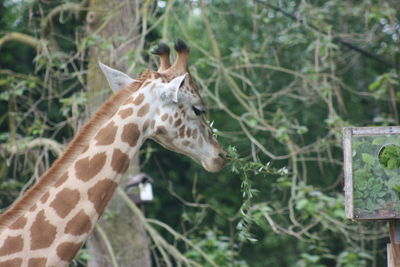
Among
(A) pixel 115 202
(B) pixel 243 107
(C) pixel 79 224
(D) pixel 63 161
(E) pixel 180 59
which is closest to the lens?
(C) pixel 79 224

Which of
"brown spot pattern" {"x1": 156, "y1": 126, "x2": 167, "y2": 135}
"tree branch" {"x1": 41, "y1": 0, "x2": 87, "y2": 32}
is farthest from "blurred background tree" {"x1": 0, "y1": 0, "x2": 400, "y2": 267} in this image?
"brown spot pattern" {"x1": 156, "y1": 126, "x2": 167, "y2": 135}

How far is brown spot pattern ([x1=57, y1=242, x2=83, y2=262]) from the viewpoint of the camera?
3.16 meters

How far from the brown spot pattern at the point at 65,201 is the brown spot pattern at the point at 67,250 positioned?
0.13 m

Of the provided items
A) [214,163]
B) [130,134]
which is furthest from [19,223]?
[214,163]

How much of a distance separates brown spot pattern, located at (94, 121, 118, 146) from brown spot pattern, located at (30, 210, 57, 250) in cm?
41

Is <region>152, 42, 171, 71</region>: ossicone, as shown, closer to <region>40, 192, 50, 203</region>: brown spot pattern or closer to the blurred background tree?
the blurred background tree

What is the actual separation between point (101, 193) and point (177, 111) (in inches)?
21.7

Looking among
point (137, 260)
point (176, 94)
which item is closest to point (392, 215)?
point (176, 94)

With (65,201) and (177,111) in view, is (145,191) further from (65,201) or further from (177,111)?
(65,201)

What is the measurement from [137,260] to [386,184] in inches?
143

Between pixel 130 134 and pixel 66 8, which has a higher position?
pixel 66 8

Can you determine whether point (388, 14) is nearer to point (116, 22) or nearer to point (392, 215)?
point (116, 22)

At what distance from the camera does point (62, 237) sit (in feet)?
10.5

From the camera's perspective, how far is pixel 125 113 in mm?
3439
